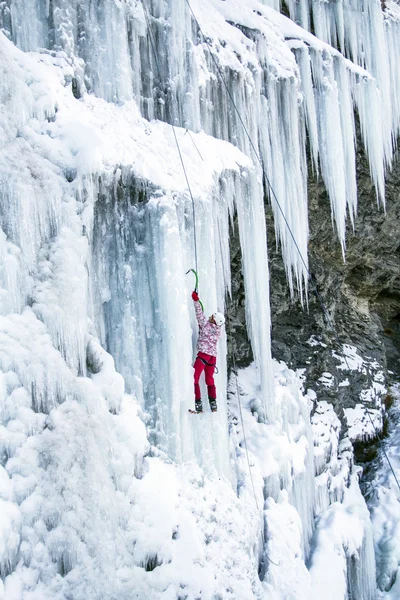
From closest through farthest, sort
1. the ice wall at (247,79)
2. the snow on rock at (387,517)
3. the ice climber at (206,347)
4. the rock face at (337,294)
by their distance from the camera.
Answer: the ice climber at (206,347) → the ice wall at (247,79) → the snow on rock at (387,517) → the rock face at (337,294)

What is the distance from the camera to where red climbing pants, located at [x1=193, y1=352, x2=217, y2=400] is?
4.62 m

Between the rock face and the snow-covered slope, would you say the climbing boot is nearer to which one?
the snow-covered slope

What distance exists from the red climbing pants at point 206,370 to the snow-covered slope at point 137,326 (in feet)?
0.26

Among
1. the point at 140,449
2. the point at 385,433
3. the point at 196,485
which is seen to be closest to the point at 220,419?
the point at 196,485

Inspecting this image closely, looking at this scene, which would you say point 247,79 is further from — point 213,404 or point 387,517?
point 387,517

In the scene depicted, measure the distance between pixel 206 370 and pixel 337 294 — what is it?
18.4 ft

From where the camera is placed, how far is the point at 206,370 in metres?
4.70

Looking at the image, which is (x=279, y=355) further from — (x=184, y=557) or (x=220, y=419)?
(x=184, y=557)

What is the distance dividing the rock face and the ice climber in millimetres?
2661

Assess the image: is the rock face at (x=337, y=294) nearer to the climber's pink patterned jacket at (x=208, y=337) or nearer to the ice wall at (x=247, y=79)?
the ice wall at (x=247, y=79)

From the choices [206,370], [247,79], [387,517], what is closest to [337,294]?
[387,517]

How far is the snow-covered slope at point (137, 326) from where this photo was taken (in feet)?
11.7

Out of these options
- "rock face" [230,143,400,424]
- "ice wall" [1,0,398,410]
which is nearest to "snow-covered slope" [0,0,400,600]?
"ice wall" [1,0,398,410]

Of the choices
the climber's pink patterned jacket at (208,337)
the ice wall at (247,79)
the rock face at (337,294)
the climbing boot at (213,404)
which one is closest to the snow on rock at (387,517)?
the rock face at (337,294)
